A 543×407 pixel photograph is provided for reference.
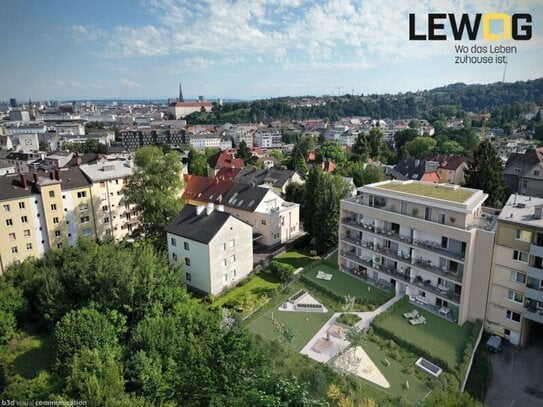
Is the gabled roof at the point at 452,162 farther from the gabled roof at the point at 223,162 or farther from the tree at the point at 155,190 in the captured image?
the tree at the point at 155,190

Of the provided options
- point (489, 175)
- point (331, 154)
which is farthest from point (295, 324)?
point (331, 154)

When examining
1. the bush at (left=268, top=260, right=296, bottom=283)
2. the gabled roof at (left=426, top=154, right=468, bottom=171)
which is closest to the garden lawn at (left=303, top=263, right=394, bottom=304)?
the bush at (left=268, top=260, right=296, bottom=283)

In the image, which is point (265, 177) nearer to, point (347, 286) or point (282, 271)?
point (282, 271)

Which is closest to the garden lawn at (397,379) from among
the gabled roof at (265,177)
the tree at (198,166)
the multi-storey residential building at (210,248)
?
the multi-storey residential building at (210,248)

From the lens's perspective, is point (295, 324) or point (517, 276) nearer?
point (517, 276)

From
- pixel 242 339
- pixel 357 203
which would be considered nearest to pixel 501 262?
pixel 357 203

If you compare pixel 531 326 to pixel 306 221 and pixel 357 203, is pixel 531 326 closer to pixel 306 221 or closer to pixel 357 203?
pixel 357 203
